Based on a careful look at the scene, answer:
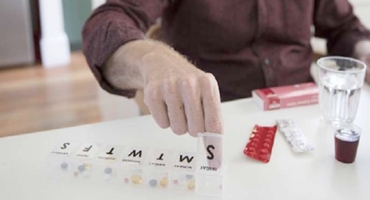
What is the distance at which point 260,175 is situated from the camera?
79 cm

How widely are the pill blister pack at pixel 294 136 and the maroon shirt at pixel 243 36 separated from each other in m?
0.31

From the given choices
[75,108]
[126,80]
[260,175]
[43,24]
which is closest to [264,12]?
[126,80]

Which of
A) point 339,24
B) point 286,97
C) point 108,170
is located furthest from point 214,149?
point 339,24

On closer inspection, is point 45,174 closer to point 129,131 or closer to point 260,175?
point 129,131

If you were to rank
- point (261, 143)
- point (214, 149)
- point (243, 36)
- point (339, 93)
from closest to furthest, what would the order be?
point (214, 149)
point (261, 143)
point (339, 93)
point (243, 36)

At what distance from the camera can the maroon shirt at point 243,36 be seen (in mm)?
1195

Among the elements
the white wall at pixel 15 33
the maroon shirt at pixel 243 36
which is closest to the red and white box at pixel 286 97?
the maroon shirt at pixel 243 36

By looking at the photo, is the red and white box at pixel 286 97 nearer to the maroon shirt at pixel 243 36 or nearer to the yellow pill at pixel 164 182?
the maroon shirt at pixel 243 36

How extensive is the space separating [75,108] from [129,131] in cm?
190

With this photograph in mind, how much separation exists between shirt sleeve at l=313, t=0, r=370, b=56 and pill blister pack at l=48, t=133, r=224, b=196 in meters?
0.73

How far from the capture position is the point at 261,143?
0.88 metres

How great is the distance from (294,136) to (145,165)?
0.94ft

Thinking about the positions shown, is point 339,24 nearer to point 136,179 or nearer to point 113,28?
point 113,28

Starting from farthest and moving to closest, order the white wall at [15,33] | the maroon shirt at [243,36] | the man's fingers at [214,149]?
the white wall at [15,33] → the maroon shirt at [243,36] → the man's fingers at [214,149]
